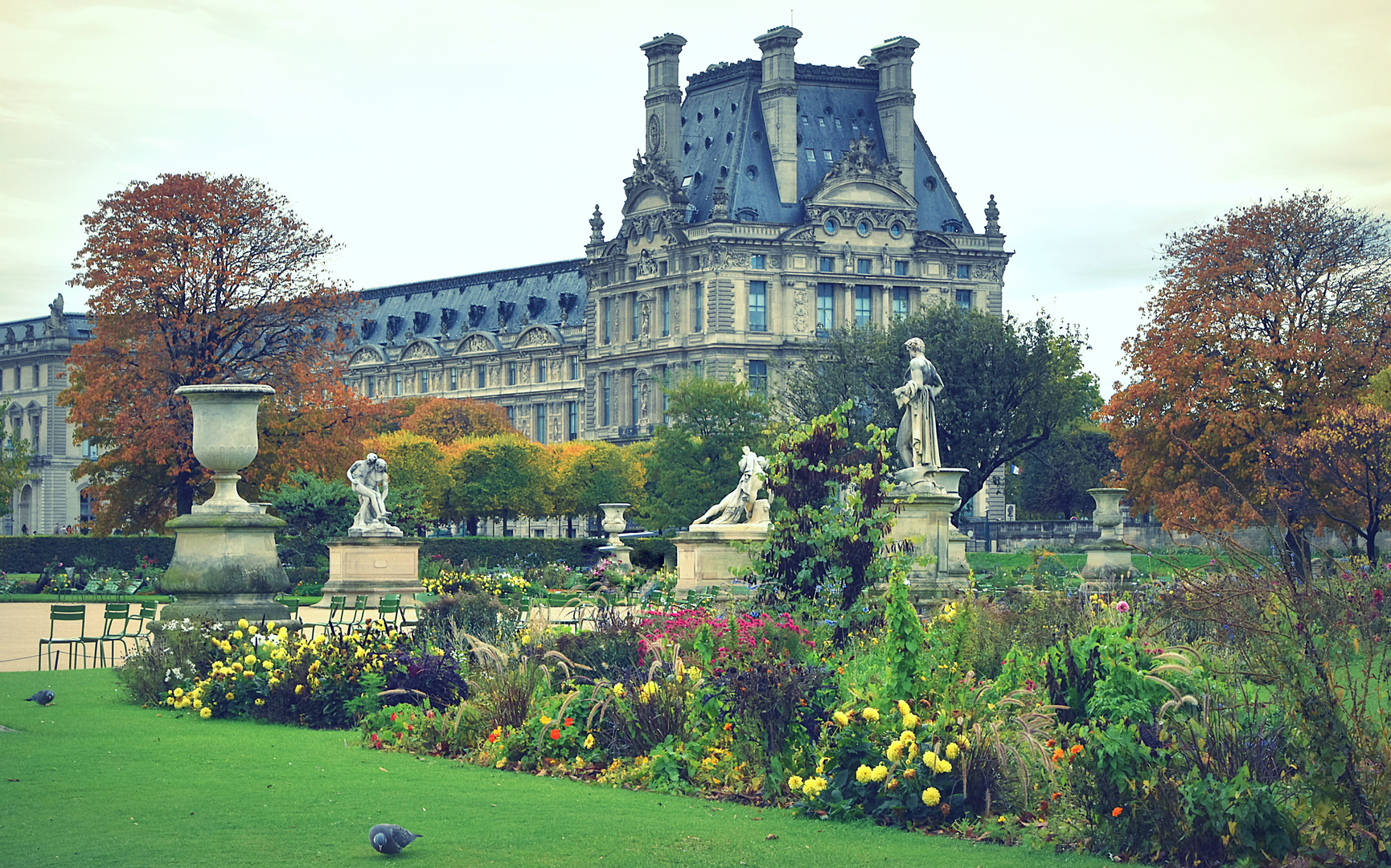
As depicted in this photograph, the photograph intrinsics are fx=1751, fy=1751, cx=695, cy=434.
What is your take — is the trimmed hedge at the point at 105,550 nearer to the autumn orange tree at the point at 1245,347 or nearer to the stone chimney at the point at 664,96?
the autumn orange tree at the point at 1245,347

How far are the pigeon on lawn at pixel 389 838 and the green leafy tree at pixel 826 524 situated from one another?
21.8 ft

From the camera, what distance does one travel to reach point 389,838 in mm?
8969

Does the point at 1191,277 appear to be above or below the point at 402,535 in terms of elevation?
above

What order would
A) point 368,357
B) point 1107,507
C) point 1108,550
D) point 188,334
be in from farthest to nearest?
point 368,357
point 188,334
point 1107,507
point 1108,550

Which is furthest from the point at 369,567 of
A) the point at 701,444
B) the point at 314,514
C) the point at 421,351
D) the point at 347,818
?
the point at 421,351

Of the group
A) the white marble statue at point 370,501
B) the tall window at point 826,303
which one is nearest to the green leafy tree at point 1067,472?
the tall window at point 826,303

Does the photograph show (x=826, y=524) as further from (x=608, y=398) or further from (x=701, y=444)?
(x=608, y=398)

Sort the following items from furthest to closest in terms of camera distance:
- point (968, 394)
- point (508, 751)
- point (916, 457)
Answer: point (968, 394), point (916, 457), point (508, 751)

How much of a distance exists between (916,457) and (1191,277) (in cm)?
2234

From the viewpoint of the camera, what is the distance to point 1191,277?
44.3 metres

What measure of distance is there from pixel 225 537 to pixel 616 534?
3711cm

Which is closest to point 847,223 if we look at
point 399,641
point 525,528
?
point 525,528

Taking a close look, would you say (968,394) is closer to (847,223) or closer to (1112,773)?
(847,223)

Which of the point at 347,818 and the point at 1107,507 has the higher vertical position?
the point at 1107,507
